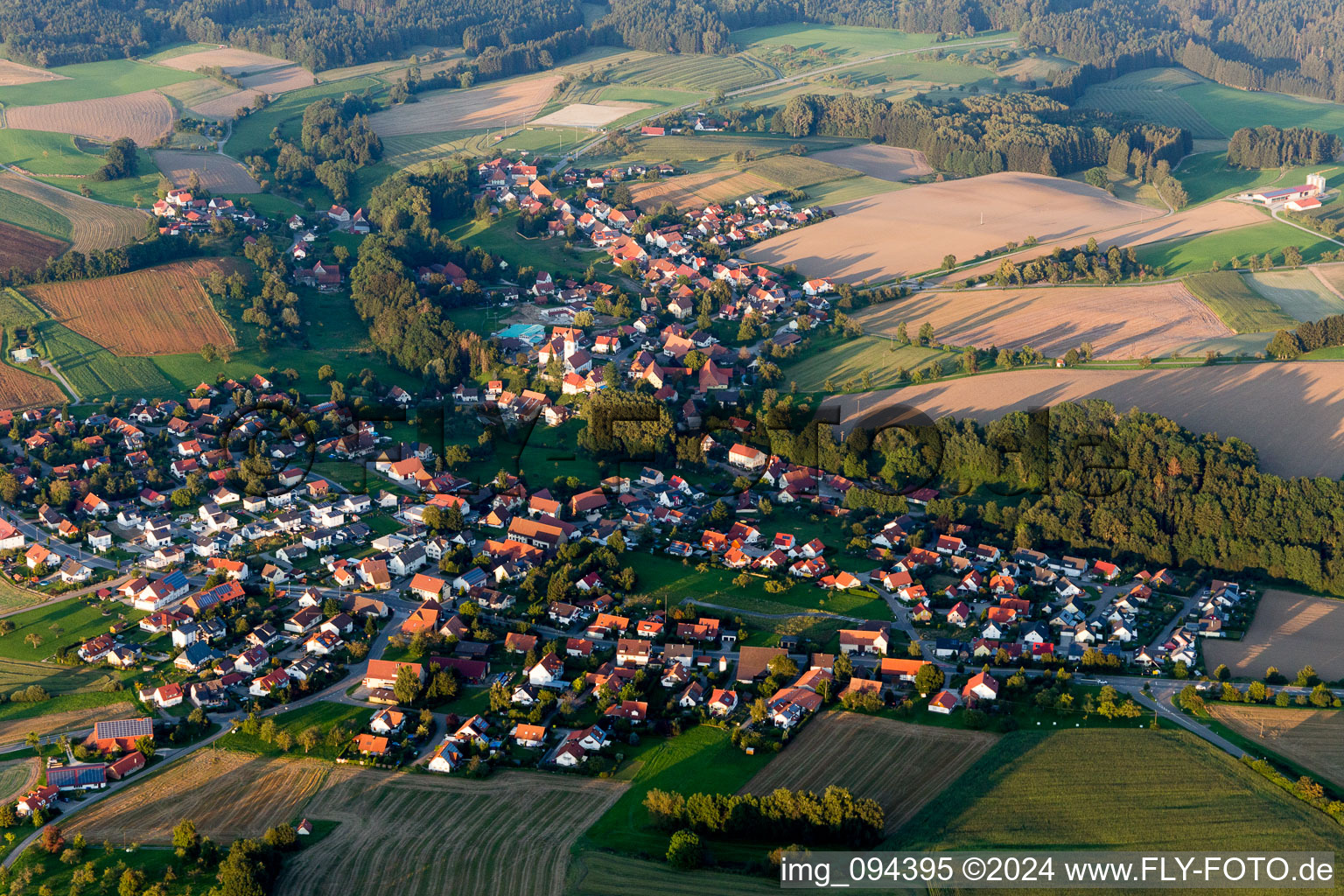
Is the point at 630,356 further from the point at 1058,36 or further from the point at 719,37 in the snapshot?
the point at 1058,36

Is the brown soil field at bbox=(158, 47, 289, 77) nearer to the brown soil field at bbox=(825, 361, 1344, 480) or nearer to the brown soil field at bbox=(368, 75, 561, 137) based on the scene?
the brown soil field at bbox=(368, 75, 561, 137)

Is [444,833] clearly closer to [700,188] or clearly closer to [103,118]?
[700,188]

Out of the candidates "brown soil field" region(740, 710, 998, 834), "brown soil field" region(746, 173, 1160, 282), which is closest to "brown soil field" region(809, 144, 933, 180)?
"brown soil field" region(746, 173, 1160, 282)

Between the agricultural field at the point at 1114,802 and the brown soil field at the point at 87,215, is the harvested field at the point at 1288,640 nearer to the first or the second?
the agricultural field at the point at 1114,802

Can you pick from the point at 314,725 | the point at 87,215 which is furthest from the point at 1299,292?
the point at 87,215

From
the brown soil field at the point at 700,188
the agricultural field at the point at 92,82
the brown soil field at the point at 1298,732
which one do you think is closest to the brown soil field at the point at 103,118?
the agricultural field at the point at 92,82
